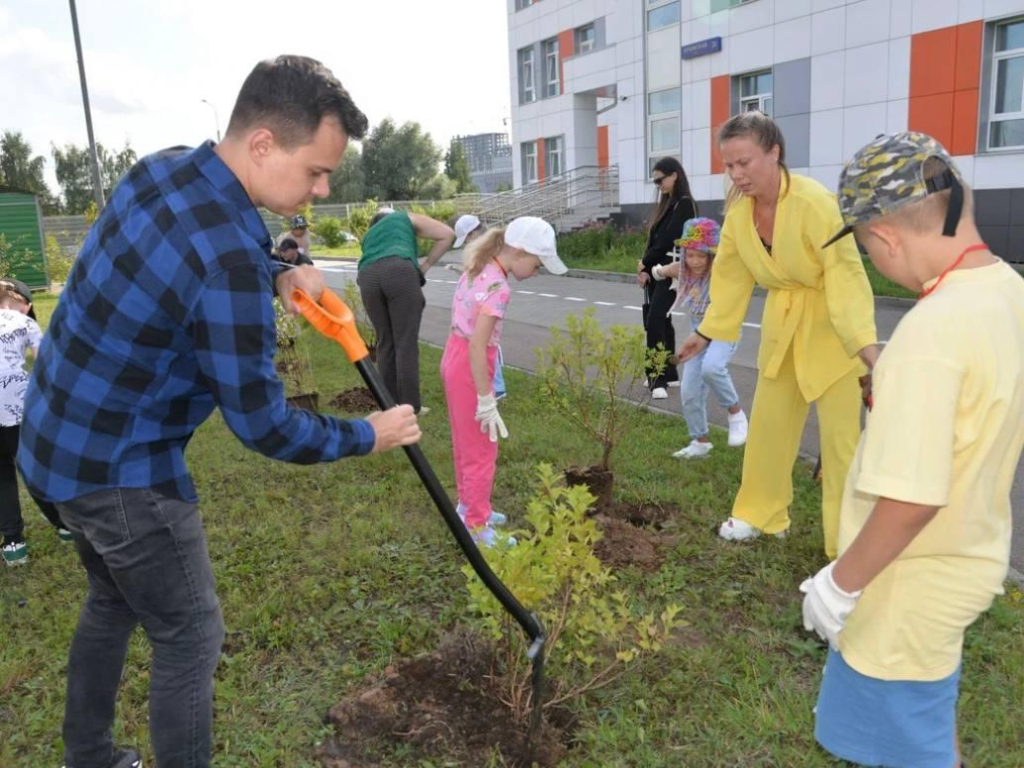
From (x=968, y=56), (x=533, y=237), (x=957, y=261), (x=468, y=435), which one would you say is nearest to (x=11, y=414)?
(x=468, y=435)

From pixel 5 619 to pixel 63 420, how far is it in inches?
92.1

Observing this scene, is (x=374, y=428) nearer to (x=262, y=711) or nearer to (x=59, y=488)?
(x=59, y=488)

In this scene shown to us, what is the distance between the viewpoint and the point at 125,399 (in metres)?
1.92

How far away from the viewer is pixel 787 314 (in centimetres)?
382

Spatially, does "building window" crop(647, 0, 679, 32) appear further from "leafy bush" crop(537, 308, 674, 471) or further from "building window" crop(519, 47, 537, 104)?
"leafy bush" crop(537, 308, 674, 471)

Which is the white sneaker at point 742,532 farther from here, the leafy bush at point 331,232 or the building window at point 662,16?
the leafy bush at point 331,232

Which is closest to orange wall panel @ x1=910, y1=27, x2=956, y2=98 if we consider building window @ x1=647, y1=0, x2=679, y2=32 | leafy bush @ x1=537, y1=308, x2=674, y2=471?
building window @ x1=647, y1=0, x2=679, y2=32

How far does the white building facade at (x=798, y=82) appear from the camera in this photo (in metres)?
14.1

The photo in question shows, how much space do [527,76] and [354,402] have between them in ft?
82.5

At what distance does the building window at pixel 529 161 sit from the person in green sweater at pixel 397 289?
24.3m

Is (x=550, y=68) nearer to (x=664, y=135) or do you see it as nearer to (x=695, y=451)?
(x=664, y=135)

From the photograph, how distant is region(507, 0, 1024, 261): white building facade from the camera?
554 inches

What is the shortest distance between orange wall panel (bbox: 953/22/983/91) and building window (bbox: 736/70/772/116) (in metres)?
4.33

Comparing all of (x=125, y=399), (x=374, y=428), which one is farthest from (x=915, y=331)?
(x=125, y=399)
